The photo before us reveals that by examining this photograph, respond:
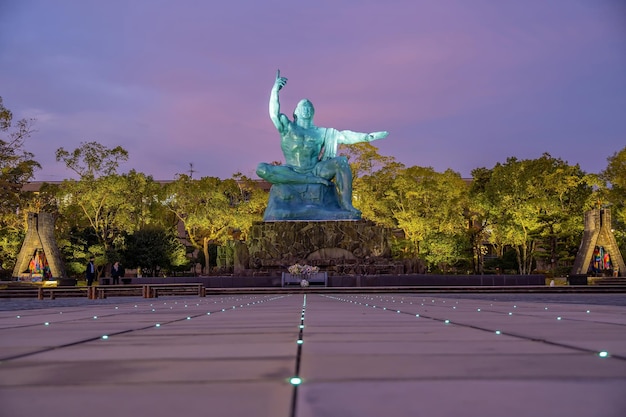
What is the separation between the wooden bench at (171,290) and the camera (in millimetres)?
19428

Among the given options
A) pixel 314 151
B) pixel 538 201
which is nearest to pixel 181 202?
pixel 314 151

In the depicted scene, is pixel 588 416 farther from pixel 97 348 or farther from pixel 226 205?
pixel 226 205

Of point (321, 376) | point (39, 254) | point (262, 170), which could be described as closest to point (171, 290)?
point (262, 170)

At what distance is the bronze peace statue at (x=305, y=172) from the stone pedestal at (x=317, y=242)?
3.80ft

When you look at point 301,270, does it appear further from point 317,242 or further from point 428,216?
point 428,216

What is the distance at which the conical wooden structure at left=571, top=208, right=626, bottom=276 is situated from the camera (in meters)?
33.5

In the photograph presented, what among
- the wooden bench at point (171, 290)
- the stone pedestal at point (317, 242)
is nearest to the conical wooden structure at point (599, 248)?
the stone pedestal at point (317, 242)

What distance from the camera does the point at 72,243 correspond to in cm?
4147

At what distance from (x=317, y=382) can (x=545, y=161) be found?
46514mm

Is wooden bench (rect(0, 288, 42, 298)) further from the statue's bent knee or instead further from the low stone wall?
the statue's bent knee

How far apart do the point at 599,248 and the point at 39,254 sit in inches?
1091

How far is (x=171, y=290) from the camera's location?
21156 millimetres

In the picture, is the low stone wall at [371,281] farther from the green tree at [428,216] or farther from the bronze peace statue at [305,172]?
the green tree at [428,216]

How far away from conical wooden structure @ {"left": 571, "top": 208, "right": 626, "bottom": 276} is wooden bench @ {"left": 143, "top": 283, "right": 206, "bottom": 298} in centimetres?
2103
